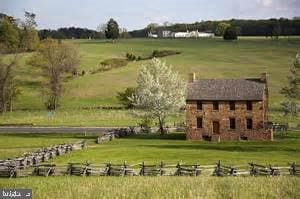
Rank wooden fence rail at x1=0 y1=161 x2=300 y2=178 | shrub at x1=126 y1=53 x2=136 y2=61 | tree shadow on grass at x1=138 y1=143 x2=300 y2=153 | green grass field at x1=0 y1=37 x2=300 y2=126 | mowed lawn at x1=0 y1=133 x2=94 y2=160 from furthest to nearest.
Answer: shrub at x1=126 y1=53 x2=136 y2=61 → green grass field at x1=0 y1=37 x2=300 y2=126 → mowed lawn at x1=0 y1=133 x2=94 y2=160 → tree shadow on grass at x1=138 y1=143 x2=300 y2=153 → wooden fence rail at x1=0 y1=161 x2=300 y2=178

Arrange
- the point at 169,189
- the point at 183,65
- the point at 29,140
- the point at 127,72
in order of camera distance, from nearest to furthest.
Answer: the point at 169,189
the point at 29,140
the point at 127,72
the point at 183,65

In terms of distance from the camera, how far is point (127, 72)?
14575 cm

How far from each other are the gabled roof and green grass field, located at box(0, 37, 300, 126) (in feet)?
57.1

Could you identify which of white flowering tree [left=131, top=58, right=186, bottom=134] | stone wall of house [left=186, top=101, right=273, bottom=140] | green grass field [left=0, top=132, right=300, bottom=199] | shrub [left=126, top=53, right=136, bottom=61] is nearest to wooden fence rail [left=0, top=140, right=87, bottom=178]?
green grass field [left=0, top=132, right=300, bottom=199]

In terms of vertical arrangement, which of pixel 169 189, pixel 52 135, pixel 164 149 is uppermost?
pixel 169 189

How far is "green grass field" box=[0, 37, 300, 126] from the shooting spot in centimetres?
10175

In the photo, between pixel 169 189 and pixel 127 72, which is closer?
pixel 169 189

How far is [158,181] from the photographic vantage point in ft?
118

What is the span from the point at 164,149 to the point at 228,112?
54.8ft

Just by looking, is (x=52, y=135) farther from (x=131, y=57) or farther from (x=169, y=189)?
(x=131, y=57)

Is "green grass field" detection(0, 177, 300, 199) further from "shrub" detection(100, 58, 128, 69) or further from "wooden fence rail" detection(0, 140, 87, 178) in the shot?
"shrub" detection(100, 58, 128, 69)

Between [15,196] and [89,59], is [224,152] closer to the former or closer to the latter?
[15,196]

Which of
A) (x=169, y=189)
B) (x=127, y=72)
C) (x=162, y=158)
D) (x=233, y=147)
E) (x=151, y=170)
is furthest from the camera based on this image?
(x=127, y=72)

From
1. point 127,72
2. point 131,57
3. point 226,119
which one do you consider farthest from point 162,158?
point 131,57
